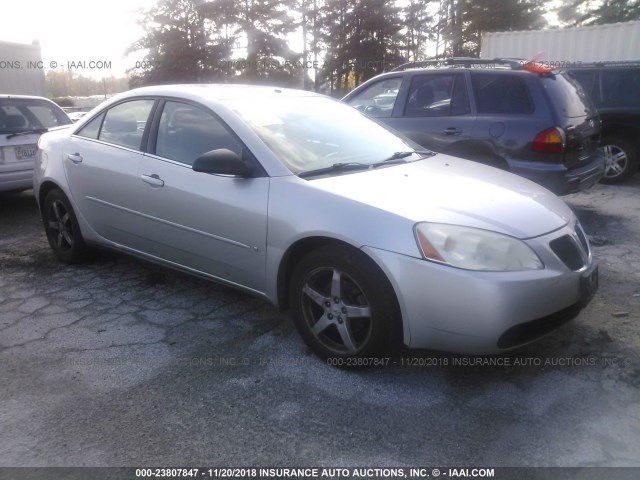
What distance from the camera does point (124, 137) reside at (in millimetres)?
4402

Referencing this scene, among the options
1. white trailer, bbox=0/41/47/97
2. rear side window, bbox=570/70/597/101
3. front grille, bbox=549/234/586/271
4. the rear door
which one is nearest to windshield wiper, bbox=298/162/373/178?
front grille, bbox=549/234/586/271

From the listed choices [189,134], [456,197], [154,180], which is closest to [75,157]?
[154,180]

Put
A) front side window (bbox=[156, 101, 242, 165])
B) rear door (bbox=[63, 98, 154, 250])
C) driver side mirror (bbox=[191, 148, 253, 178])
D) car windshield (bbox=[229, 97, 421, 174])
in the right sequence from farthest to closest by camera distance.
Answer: rear door (bbox=[63, 98, 154, 250]) < front side window (bbox=[156, 101, 242, 165]) < car windshield (bbox=[229, 97, 421, 174]) < driver side mirror (bbox=[191, 148, 253, 178])

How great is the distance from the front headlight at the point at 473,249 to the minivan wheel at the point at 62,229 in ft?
10.6

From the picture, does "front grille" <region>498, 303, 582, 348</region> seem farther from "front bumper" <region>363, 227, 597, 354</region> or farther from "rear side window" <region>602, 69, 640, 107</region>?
"rear side window" <region>602, 69, 640, 107</region>

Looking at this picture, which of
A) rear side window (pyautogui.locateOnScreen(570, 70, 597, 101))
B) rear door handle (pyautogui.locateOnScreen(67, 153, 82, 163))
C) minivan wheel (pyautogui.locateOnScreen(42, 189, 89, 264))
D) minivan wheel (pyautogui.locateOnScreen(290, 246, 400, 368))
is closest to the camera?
minivan wheel (pyautogui.locateOnScreen(290, 246, 400, 368))

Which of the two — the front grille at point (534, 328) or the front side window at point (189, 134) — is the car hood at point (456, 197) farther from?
the front side window at point (189, 134)

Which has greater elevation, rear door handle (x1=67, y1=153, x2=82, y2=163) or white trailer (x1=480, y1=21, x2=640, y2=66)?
white trailer (x1=480, y1=21, x2=640, y2=66)

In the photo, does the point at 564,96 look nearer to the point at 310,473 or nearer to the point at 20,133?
the point at 310,473

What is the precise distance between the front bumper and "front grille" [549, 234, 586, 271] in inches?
2.6

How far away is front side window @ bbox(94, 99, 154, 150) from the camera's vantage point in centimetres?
427

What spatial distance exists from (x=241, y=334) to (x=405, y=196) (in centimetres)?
140

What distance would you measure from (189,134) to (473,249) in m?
2.12

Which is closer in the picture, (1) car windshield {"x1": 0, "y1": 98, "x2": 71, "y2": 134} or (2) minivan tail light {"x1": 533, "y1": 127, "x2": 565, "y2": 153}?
(2) minivan tail light {"x1": 533, "y1": 127, "x2": 565, "y2": 153}
